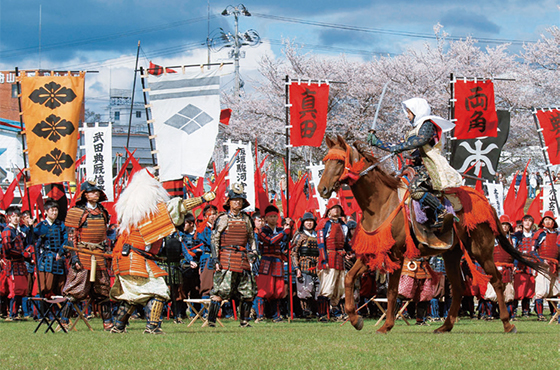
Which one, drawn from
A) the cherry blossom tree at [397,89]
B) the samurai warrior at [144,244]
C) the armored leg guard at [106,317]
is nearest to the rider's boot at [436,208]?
the samurai warrior at [144,244]

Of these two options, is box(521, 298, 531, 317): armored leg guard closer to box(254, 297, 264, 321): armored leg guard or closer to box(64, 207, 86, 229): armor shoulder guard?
box(254, 297, 264, 321): armored leg guard

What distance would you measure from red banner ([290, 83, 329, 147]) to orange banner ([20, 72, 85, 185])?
14.4ft

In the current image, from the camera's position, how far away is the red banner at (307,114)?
1447 centimetres

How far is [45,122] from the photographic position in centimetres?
1271

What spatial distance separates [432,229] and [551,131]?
30.3 feet

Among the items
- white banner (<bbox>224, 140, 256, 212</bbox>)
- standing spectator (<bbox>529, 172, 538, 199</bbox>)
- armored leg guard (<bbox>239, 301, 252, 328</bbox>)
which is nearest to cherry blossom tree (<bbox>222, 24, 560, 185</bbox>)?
standing spectator (<bbox>529, 172, 538, 199</bbox>)

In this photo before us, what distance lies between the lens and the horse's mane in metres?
9.40

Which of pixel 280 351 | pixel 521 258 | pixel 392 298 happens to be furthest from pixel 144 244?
pixel 521 258

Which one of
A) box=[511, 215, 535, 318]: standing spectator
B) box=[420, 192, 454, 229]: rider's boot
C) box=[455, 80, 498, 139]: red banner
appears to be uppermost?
box=[455, 80, 498, 139]: red banner

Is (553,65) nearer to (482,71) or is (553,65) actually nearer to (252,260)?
(482,71)

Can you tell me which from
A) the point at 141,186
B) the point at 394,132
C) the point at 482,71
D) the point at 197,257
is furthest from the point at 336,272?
the point at 482,71

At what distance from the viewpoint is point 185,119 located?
1308cm

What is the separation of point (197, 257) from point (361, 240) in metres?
6.19

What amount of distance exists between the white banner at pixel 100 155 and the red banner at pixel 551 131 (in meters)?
10.6
